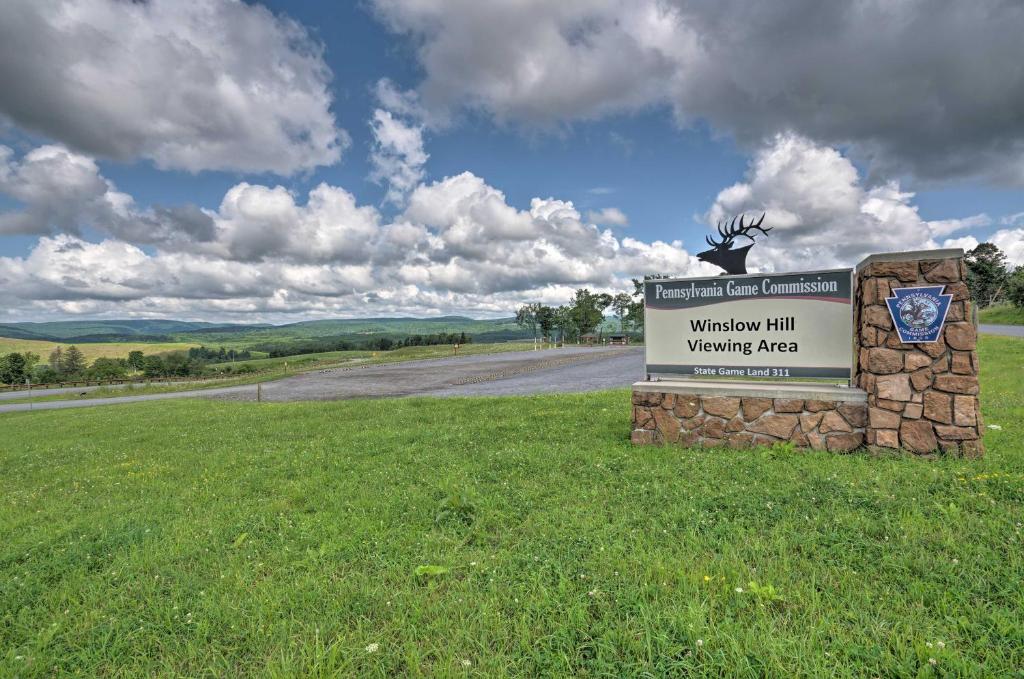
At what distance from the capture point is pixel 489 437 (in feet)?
29.1

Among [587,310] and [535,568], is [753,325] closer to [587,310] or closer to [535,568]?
[535,568]

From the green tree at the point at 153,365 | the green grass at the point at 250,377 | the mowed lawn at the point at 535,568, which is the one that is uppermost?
the mowed lawn at the point at 535,568

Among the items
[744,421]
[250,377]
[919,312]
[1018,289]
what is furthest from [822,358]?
[1018,289]

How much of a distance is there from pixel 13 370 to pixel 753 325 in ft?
322

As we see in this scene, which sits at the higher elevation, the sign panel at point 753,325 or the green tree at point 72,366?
the sign panel at point 753,325

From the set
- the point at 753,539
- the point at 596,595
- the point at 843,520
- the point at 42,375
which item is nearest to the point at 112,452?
the point at 596,595

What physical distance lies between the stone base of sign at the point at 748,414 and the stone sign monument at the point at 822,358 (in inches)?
0.6

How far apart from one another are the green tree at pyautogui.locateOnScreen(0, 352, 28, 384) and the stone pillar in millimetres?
92921

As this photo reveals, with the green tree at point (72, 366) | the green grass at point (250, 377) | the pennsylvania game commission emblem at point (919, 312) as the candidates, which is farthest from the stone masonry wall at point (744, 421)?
the green tree at point (72, 366)

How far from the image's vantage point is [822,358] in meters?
7.00

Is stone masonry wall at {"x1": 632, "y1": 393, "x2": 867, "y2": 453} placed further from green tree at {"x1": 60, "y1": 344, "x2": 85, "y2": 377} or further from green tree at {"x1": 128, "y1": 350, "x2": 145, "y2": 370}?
green tree at {"x1": 128, "y1": 350, "x2": 145, "y2": 370}

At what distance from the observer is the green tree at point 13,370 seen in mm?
66062

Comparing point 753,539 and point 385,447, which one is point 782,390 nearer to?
point 753,539

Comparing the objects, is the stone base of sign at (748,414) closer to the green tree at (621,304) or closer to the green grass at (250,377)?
the green grass at (250,377)
